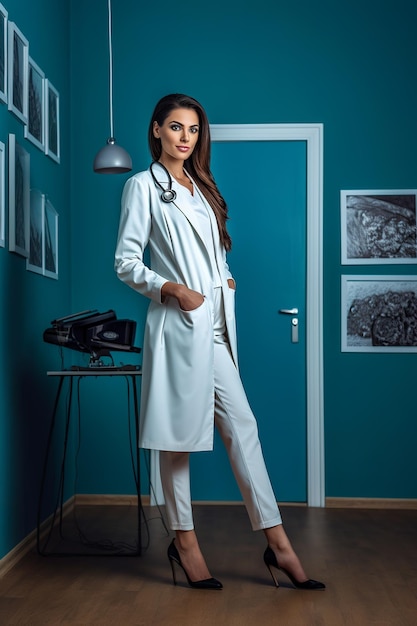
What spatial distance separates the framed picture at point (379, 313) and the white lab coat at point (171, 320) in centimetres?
183

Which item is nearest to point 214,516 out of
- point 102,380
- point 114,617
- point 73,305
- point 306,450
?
point 306,450

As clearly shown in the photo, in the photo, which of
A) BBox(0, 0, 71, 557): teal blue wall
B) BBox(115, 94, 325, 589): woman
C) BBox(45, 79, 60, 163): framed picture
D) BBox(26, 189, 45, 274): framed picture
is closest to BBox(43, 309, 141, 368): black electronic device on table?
BBox(0, 0, 71, 557): teal blue wall

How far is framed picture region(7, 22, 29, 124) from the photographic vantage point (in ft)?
10.9

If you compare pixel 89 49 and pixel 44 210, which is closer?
pixel 44 210

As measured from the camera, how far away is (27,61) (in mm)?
3611

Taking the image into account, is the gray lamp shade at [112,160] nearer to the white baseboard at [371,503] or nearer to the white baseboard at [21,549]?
the white baseboard at [21,549]

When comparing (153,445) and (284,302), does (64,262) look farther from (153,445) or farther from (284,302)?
(153,445)

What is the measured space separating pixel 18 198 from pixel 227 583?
5.73 feet

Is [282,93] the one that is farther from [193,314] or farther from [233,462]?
[233,462]

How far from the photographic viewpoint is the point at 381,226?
4656 millimetres

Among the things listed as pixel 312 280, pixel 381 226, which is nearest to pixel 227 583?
pixel 312 280

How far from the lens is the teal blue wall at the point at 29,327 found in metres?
3.27

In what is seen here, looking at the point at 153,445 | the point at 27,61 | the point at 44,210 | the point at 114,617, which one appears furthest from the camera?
the point at 44,210

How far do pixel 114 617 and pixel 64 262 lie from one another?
239cm
